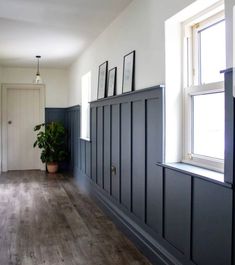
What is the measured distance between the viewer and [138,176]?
312 cm

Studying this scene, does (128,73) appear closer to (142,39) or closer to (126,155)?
(142,39)

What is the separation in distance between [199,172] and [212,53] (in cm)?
84

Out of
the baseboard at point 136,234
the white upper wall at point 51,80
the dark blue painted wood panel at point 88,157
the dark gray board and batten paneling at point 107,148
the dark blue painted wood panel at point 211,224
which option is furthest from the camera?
the white upper wall at point 51,80

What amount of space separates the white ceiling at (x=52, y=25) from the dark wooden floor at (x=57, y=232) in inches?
93.1

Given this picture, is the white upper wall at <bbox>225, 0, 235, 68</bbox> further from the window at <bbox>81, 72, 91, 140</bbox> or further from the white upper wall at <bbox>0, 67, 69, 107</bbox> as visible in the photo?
the white upper wall at <bbox>0, 67, 69, 107</bbox>

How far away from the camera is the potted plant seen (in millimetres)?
7051

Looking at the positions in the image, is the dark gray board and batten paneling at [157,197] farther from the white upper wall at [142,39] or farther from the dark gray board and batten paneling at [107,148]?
the white upper wall at [142,39]

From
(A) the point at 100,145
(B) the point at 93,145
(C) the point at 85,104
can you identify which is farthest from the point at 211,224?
(C) the point at 85,104

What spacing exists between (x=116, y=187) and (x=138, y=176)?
745 mm

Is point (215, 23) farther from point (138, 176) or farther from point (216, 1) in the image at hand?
point (138, 176)

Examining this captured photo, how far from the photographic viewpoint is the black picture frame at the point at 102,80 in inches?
170

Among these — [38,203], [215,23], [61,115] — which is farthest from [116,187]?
[61,115]

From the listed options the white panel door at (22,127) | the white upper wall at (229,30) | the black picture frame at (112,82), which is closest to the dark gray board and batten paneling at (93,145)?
the black picture frame at (112,82)

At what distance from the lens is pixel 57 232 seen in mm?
3432
